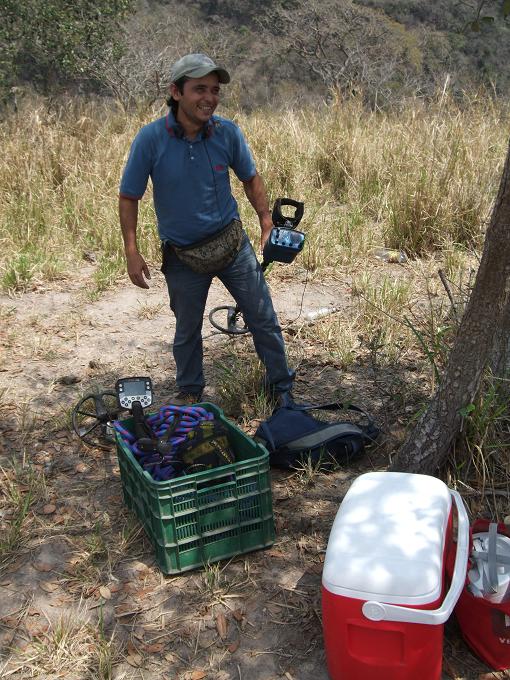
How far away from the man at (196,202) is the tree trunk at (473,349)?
117 cm

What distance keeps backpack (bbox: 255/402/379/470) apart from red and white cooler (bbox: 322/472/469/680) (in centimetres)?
109

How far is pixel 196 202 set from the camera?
383cm

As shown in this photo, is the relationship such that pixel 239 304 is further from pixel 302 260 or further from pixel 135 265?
pixel 302 260

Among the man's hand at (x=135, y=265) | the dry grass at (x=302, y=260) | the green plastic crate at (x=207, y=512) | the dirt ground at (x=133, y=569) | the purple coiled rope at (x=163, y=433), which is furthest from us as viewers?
the man's hand at (x=135, y=265)

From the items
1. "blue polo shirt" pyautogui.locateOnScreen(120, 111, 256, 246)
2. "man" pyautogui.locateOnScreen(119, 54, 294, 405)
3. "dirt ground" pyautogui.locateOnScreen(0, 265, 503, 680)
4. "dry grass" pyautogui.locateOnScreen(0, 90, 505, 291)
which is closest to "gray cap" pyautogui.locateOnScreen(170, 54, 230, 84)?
"man" pyautogui.locateOnScreen(119, 54, 294, 405)

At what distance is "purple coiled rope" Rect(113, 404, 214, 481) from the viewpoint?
3.17 metres

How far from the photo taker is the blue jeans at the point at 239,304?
398cm

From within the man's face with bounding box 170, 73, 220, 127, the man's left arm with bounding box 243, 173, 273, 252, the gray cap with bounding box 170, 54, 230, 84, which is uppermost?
the gray cap with bounding box 170, 54, 230, 84

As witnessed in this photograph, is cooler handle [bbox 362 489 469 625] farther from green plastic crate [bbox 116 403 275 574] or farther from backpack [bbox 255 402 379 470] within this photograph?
backpack [bbox 255 402 379 470]

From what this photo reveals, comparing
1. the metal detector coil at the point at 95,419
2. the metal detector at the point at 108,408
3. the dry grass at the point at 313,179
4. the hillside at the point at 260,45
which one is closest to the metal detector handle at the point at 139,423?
the metal detector at the point at 108,408

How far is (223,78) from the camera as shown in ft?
12.0

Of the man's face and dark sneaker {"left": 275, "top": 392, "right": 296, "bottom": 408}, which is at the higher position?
the man's face

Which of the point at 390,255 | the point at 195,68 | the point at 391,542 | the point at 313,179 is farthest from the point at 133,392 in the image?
the point at 313,179

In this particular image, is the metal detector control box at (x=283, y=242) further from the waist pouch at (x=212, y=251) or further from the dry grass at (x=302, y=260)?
the dry grass at (x=302, y=260)
